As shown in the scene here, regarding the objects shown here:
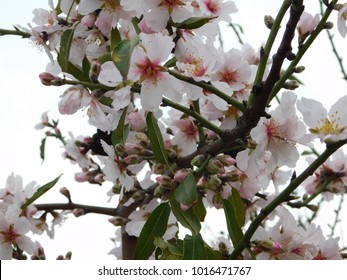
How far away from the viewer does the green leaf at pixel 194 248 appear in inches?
43.8

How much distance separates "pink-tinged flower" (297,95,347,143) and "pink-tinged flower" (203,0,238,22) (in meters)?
0.28

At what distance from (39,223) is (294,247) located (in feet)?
2.65

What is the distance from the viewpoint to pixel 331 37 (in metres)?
2.22

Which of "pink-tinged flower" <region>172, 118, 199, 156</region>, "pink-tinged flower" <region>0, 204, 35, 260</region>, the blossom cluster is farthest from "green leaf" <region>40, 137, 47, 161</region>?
"pink-tinged flower" <region>172, 118, 199, 156</region>

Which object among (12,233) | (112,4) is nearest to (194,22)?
(112,4)

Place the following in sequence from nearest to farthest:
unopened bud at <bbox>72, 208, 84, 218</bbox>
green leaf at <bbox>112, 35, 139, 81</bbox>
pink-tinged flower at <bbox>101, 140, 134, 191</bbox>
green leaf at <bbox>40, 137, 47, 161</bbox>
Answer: green leaf at <bbox>112, 35, 139, 81</bbox>
pink-tinged flower at <bbox>101, 140, 134, 191</bbox>
unopened bud at <bbox>72, 208, 84, 218</bbox>
green leaf at <bbox>40, 137, 47, 161</bbox>

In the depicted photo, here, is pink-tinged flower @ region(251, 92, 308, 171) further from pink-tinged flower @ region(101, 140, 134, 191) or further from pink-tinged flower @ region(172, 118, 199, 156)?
pink-tinged flower @ region(101, 140, 134, 191)

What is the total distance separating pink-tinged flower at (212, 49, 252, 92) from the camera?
128 centimetres

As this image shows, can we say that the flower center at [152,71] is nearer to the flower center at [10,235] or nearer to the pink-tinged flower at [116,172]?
the pink-tinged flower at [116,172]

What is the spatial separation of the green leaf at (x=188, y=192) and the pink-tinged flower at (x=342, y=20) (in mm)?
431

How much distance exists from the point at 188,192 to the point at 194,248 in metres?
0.11

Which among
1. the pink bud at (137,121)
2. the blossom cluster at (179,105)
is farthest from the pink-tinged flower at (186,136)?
the pink bud at (137,121)

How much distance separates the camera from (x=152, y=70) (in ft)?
3.60

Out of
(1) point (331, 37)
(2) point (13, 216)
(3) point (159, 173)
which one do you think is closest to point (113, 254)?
(2) point (13, 216)
